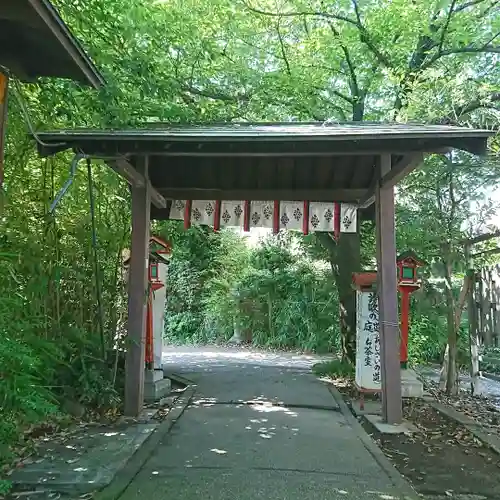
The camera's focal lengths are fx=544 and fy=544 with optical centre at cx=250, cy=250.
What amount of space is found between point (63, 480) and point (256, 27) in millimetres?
9249

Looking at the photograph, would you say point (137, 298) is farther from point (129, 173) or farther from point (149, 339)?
point (149, 339)

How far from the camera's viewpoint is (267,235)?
63.5 ft

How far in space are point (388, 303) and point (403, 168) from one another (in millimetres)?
1695

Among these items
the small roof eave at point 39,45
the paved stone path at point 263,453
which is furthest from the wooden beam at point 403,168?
the small roof eave at point 39,45

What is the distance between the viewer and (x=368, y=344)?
8266 mm

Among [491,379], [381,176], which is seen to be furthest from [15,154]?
[491,379]

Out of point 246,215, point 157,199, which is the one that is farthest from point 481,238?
point 157,199

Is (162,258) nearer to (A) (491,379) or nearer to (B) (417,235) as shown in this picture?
(B) (417,235)

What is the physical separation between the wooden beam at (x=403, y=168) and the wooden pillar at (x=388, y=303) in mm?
118

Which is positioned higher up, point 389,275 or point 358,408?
point 389,275

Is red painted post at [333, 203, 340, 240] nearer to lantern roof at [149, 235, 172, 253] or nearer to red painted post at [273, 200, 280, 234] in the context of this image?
red painted post at [273, 200, 280, 234]

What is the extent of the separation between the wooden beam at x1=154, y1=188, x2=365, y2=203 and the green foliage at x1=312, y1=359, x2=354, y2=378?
4.00m

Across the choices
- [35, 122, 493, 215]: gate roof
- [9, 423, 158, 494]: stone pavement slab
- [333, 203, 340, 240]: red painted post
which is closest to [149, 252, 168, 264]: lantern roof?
[35, 122, 493, 215]: gate roof

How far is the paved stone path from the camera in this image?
4.32m
